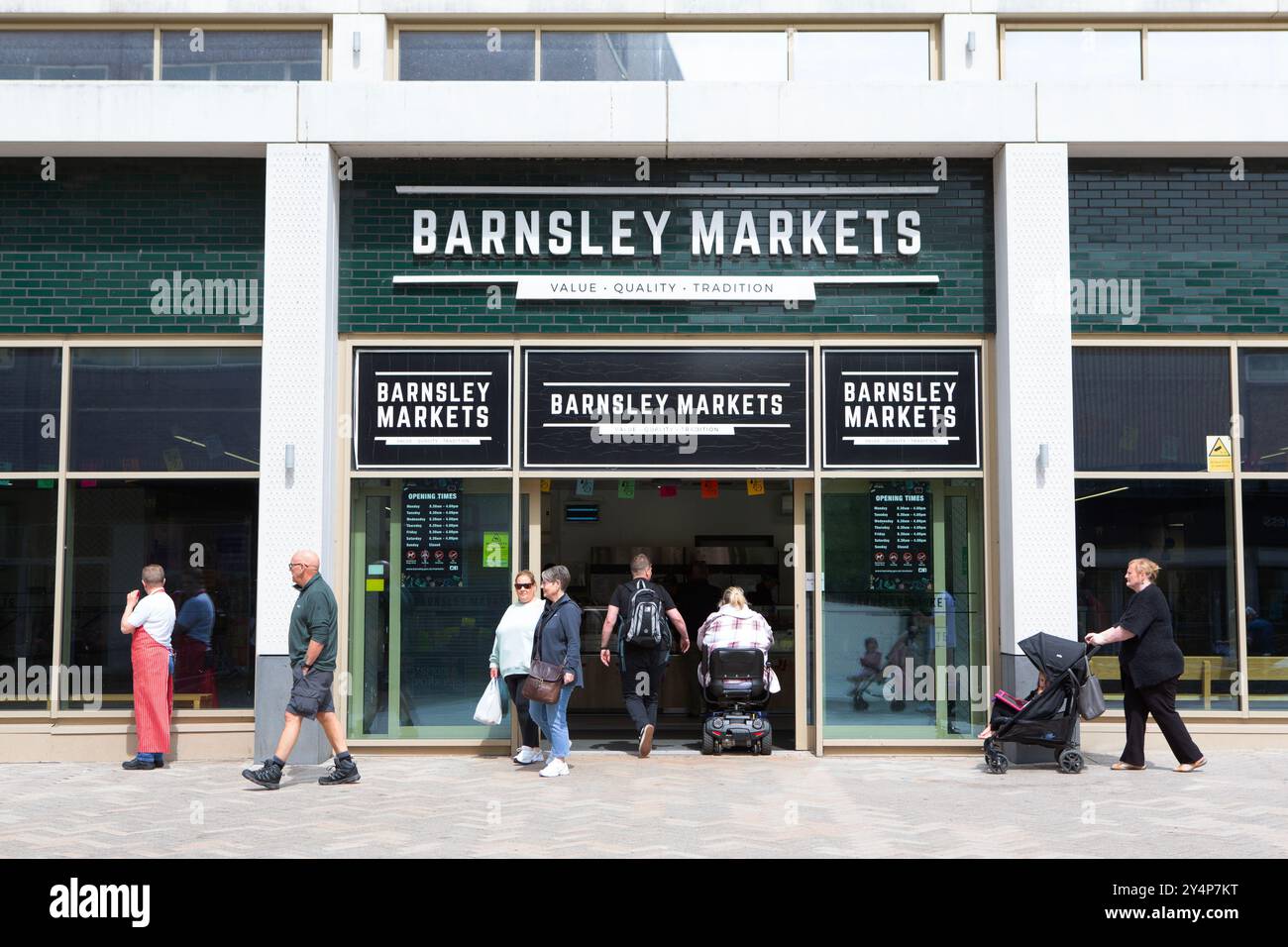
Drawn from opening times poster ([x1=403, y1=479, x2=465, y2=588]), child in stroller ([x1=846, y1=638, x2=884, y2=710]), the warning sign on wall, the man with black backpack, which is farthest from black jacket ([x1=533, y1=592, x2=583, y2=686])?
the warning sign on wall

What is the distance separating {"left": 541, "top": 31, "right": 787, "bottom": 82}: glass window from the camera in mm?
11992

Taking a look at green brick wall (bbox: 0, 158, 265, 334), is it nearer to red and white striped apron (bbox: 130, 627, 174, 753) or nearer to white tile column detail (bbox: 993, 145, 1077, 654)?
red and white striped apron (bbox: 130, 627, 174, 753)

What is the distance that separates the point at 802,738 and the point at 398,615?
366 centimetres

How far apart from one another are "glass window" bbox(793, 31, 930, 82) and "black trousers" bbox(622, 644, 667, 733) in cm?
523

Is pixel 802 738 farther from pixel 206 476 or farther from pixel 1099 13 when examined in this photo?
pixel 1099 13

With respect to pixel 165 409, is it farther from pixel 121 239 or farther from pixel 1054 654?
pixel 1054 654

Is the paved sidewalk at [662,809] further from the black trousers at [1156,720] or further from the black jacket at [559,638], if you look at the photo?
the black jacket at [559,638]

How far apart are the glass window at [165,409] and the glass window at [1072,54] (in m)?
7.15

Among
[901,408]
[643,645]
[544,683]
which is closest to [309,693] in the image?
[544,683]

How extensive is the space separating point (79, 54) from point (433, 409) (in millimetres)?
4468

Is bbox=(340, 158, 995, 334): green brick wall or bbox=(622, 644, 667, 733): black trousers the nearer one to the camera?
bbox=(622, 644, 667, 733): black trousers

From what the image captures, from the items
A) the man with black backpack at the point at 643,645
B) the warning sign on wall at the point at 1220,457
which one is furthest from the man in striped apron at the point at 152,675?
the warning sign on wall at the point at 1220,457

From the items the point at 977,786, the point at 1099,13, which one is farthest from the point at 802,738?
the point at 1099,13

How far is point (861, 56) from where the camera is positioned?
12023mm
